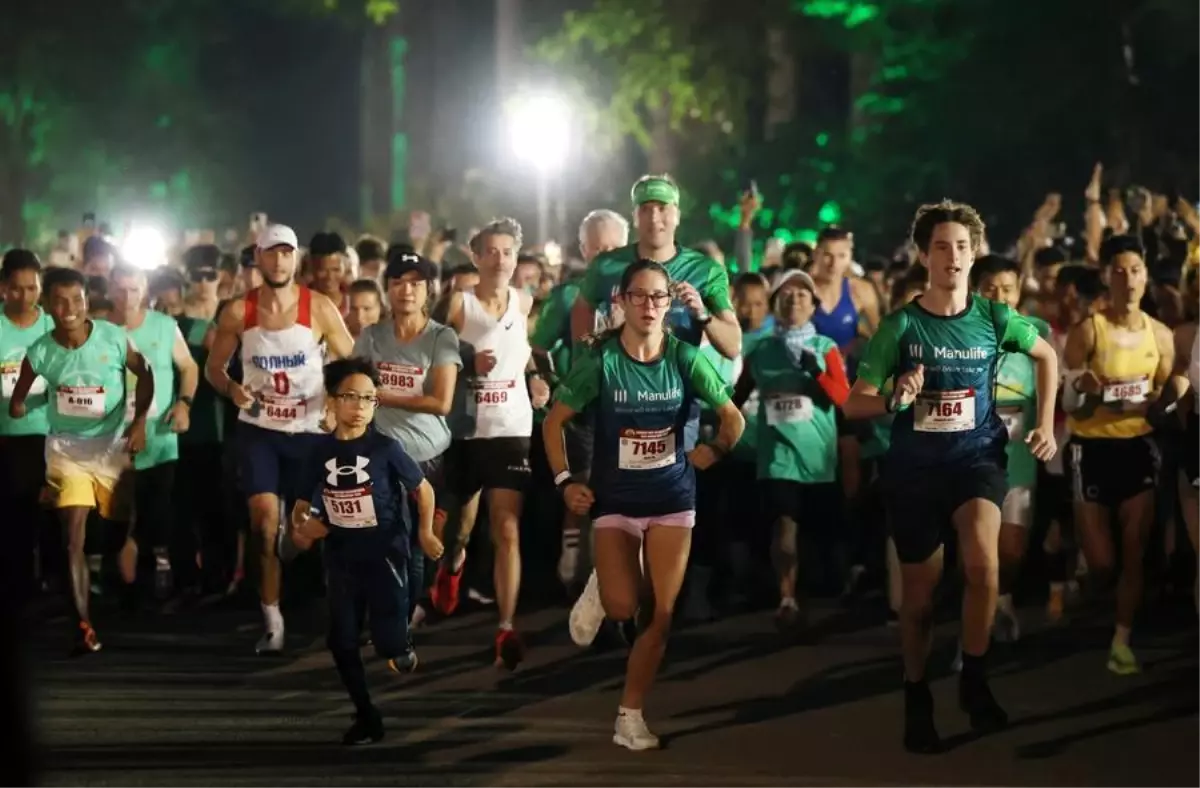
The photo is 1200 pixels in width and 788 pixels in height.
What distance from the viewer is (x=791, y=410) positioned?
36.0ft

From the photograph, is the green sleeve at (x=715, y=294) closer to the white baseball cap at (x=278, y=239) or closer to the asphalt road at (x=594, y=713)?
the asphalt road at (x=594, y=713)

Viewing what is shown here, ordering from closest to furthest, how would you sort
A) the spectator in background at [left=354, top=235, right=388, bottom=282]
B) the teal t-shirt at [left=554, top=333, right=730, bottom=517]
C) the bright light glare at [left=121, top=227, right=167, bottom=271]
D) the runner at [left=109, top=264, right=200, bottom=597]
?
1. the teal t-shirt at [left=554, top=333, right=730, bottom=517]
2. the runner at [left=109, top=264, right=200, bottom=597]
3. the spectator in background at [left=354, top=235, right=388, bottom=282]
4. the bright light glare at [left=121, top=227, right=167, bottom=271]

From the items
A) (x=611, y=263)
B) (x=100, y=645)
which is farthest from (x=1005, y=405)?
(x=100, y=645)

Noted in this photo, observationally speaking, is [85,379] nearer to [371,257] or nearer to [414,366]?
[414,366]

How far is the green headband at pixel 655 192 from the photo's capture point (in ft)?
28.9

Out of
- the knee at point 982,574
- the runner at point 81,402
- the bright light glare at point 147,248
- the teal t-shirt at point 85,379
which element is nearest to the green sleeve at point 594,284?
the knee at point 982,574

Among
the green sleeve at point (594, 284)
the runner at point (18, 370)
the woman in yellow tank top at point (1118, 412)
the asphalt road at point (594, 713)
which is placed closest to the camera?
the asphalt road at point (594, 713)

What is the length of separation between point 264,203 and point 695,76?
5109 cm

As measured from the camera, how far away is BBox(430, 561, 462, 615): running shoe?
10898 mm

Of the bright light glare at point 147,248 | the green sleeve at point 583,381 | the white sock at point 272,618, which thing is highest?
the bright light glare at point 147,248

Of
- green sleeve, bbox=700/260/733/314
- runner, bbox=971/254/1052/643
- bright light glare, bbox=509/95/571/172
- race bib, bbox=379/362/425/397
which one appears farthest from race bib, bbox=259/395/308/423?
bright light glare, bbox=509/95/571/172

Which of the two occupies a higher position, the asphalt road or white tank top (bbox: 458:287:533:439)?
white tank top (bbox: 458:287:533:439)

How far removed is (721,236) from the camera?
28.2 m

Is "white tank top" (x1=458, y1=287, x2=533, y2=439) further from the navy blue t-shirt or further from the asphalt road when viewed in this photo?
the navy blue t-shirt
